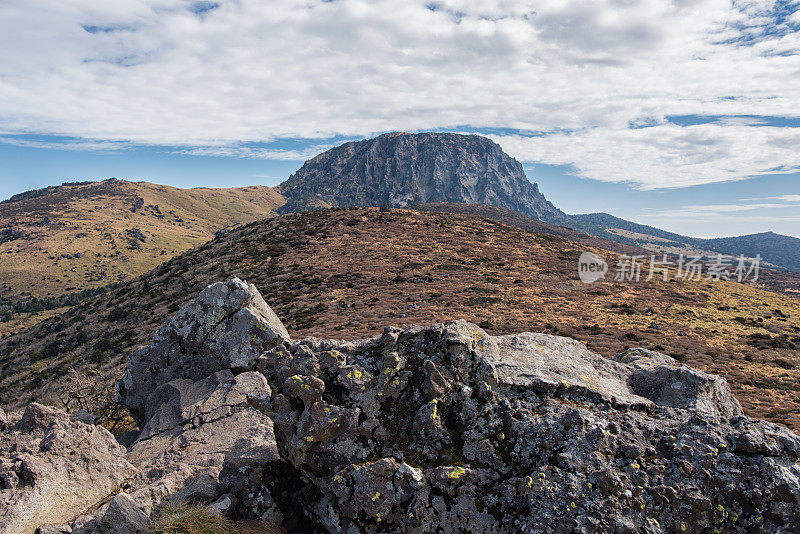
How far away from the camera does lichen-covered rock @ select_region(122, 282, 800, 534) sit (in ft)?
18.5

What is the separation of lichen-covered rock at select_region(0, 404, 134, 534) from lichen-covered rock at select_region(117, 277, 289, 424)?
4748 mm

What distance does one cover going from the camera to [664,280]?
5428 cm

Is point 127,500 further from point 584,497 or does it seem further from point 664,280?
point 664,280

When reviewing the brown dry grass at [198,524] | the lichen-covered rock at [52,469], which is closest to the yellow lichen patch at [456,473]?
the brown dry grass at [198,524]

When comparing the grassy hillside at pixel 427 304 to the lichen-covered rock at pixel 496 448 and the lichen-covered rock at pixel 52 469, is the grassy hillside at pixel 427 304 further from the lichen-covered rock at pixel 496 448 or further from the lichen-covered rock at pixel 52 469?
the lichen-covered rock at pixel 52 469

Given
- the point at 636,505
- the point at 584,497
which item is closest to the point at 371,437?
the point at 584,497

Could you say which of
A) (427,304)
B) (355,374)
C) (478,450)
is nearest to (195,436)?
(355,374)

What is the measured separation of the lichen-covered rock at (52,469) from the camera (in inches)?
264

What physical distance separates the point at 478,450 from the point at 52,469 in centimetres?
892

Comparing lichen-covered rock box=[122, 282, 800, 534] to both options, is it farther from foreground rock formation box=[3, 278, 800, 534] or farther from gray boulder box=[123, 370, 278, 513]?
gray boulder box=[123, 370, 278, 513]

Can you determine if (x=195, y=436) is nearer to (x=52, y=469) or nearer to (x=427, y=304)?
(x=52, y=469)

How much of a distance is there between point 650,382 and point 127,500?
37.1 ft

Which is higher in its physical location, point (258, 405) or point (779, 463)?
point (779, 463)

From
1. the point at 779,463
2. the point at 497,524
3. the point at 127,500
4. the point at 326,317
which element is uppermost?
the point at 779,463
